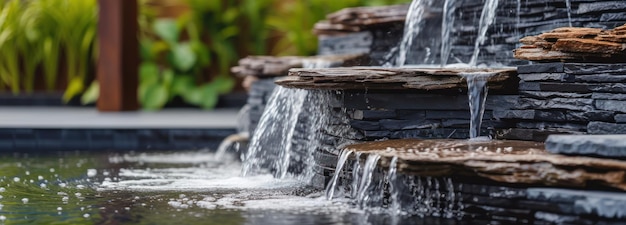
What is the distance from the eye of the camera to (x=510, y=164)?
4629mm

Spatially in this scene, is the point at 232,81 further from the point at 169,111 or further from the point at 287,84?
the point at 287,84

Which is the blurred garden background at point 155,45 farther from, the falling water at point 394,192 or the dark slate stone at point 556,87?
the falling water at point 394,192

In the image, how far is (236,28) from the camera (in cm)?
1377

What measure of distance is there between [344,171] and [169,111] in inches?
301

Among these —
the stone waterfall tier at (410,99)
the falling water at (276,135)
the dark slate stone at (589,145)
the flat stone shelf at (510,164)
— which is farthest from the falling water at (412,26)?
the dark slate stone at (589,145)

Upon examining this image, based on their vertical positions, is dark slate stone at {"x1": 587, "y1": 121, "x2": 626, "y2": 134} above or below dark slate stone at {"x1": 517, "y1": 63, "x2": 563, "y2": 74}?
below

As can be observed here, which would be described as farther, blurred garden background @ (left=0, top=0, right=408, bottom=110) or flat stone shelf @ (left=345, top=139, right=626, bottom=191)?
blurred garden background @ (left=0, top=0, right=408, bottom=110)

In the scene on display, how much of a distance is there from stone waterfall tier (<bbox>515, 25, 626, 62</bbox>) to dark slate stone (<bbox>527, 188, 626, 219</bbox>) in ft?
3.70

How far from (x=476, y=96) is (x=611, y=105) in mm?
715

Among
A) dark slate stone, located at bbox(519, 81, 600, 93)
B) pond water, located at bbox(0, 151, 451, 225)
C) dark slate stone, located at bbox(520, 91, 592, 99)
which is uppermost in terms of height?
dark slate stone, located at bbox(519, 81, 600, 93)

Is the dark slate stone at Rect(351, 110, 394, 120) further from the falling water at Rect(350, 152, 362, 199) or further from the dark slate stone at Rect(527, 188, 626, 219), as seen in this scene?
the dark slate stone at Rect(527, 188, 626, 219)

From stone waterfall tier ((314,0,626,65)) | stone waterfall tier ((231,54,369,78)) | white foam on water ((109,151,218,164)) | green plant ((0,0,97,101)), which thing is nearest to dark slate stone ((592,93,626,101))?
stone waterfall tier ((314,0,626,65))

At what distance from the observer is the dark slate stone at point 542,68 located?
A: 5516 mm

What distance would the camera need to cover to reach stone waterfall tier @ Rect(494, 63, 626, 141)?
5.34 metres
